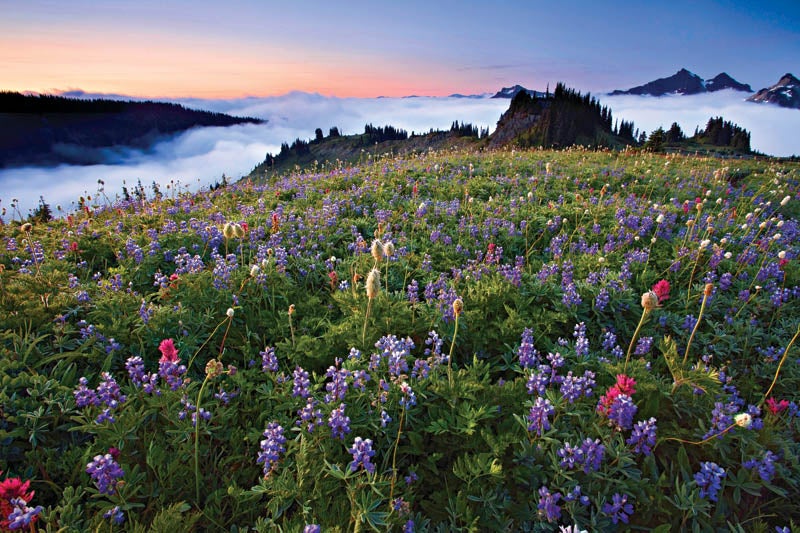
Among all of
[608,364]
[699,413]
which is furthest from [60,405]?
[699,413]

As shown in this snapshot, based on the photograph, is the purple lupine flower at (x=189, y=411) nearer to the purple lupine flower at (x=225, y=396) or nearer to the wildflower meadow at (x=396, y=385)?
the wildflower meadow at (x=396, y=385)

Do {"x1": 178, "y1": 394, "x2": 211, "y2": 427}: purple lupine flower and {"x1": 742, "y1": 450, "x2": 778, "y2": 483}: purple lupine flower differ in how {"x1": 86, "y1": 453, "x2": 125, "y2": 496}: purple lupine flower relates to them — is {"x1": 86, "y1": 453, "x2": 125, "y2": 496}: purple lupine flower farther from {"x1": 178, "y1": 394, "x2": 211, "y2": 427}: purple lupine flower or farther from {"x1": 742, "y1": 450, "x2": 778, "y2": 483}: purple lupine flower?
{"x1": 742, "y1": 450, "x2": 778, "y2": 483}: purple lupine flower

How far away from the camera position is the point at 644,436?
3064mm

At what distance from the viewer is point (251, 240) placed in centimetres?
687

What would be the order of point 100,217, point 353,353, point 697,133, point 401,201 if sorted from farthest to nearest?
point 697,133
point 401,201
point 100,217
point 353,353

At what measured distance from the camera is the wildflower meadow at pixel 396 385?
2.82 meters

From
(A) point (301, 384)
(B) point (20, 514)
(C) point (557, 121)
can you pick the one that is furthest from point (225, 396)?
(C) point (557, 121)

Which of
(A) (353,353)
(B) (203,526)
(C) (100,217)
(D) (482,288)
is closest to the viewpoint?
(B) (203,526)

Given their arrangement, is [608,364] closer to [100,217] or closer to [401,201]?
[401,201]

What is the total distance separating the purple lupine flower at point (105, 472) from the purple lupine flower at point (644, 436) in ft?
12.4

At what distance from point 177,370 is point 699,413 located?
4.81 metres

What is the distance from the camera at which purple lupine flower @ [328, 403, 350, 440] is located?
300 cm

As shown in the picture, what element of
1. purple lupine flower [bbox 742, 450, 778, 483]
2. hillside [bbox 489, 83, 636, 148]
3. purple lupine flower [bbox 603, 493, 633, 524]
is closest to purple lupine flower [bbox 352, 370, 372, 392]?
purple lupine flower [bbox 603, 493, 633, 524]

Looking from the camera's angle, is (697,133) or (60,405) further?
(697,133)
